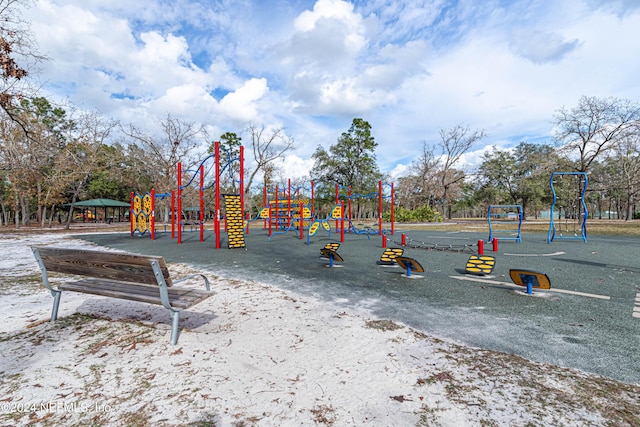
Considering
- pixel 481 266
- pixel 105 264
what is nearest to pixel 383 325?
pixel 105 264

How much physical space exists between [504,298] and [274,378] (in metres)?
3.80

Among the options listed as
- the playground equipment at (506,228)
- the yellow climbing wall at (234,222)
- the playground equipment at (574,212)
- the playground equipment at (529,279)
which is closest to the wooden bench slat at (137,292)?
the playground equipment at (529,279)

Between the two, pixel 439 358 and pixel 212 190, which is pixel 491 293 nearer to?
pixel 439 358

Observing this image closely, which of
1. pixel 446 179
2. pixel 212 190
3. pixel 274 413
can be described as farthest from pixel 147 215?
pixel 446 179

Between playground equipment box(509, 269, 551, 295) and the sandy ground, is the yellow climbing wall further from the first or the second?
playground equipment box(509, 269, 551, 295)

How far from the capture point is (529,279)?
4.69 m

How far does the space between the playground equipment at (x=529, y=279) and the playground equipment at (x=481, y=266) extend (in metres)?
1.09

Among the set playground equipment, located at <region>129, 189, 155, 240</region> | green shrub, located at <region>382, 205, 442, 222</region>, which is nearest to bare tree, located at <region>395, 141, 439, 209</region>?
green shrub, located at <region>382, 205, 442, 222</region>

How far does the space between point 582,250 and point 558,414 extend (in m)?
9.98

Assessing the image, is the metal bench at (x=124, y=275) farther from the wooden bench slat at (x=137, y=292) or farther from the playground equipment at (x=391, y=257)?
the playground equipment at (x=391, y=257)

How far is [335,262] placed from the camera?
7855 millimetres

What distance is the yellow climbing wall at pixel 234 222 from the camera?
36.3ft

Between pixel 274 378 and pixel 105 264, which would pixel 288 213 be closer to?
pixel 105 264

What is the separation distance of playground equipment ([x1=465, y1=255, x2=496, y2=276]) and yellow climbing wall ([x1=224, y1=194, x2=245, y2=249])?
25.1 feet
